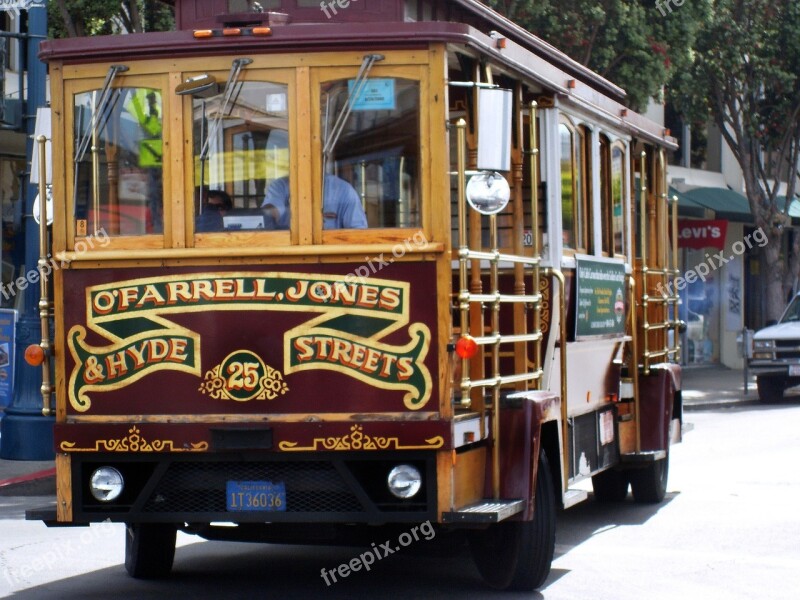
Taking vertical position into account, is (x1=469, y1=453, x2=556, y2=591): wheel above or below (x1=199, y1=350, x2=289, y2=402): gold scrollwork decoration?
below

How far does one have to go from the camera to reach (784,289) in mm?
30703

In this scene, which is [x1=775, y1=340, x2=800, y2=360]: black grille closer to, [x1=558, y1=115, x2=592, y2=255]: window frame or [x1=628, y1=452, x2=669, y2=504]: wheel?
[x1=628, y1=452, x2=669, y2=504]: wheel

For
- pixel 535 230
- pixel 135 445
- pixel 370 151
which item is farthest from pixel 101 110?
pixel 535 230

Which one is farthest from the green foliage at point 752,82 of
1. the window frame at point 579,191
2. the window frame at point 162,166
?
the window frame at point 162,166

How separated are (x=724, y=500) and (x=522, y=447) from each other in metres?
4.80

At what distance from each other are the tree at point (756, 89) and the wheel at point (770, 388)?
502cm

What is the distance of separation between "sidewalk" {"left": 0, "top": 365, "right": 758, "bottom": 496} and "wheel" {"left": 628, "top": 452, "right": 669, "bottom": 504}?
5135mm

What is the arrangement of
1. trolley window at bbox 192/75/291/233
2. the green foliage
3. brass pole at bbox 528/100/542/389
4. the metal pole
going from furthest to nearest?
1. the green foliage
2. the metal pole
3. brass pole at bbox 528/100/542/389
4. trolley window at bbox 192/75/291/233

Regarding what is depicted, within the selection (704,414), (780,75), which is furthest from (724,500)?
(780,75)

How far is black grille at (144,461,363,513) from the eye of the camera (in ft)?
24.2

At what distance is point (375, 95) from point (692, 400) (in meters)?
18.4

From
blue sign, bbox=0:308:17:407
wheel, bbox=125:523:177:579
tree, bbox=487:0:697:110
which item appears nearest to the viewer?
wheel, bbox=125:523:177:579

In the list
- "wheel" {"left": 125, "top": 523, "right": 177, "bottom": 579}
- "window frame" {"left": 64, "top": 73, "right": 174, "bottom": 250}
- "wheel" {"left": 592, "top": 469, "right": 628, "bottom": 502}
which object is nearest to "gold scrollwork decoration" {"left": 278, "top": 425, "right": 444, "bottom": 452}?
"window frame" {"left": 64, "top": 73, "right": 174, "bottom": 250}

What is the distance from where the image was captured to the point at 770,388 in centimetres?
2439
